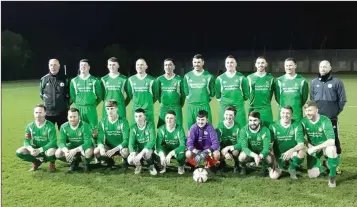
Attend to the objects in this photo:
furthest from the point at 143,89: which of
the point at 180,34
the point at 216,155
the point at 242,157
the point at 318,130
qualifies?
the point at 180,34

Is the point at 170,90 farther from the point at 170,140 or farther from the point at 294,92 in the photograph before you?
the point at 294,92

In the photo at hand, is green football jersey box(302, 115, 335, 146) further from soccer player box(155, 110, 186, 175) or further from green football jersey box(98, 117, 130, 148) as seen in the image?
green football jersey box(98, 117, 130, 148)

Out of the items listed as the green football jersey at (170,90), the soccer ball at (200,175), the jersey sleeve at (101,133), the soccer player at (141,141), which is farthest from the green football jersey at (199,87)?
the jersey sleeve at (101,133)

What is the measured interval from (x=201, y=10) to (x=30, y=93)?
10094mm

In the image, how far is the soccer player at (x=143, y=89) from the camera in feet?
18.3

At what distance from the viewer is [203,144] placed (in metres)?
5.06

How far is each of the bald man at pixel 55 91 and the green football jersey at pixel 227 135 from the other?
2.23 metres

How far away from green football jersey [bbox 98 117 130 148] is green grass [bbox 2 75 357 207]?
1.32ft

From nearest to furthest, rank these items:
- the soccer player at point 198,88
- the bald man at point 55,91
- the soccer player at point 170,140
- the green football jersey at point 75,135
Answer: the soccer player at point 170,140, the green football jersey at point 75,135, the soccer player at point 198,88, the bald man at point 55,91

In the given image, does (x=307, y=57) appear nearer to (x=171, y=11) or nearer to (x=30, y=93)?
(x=171, y=11)

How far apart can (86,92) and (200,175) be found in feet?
6.82

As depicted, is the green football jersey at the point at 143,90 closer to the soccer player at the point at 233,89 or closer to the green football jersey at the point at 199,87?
the green football jersey at the point at 199,87

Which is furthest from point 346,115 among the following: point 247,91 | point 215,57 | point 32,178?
point 215,57

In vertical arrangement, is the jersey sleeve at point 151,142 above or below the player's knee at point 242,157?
above
